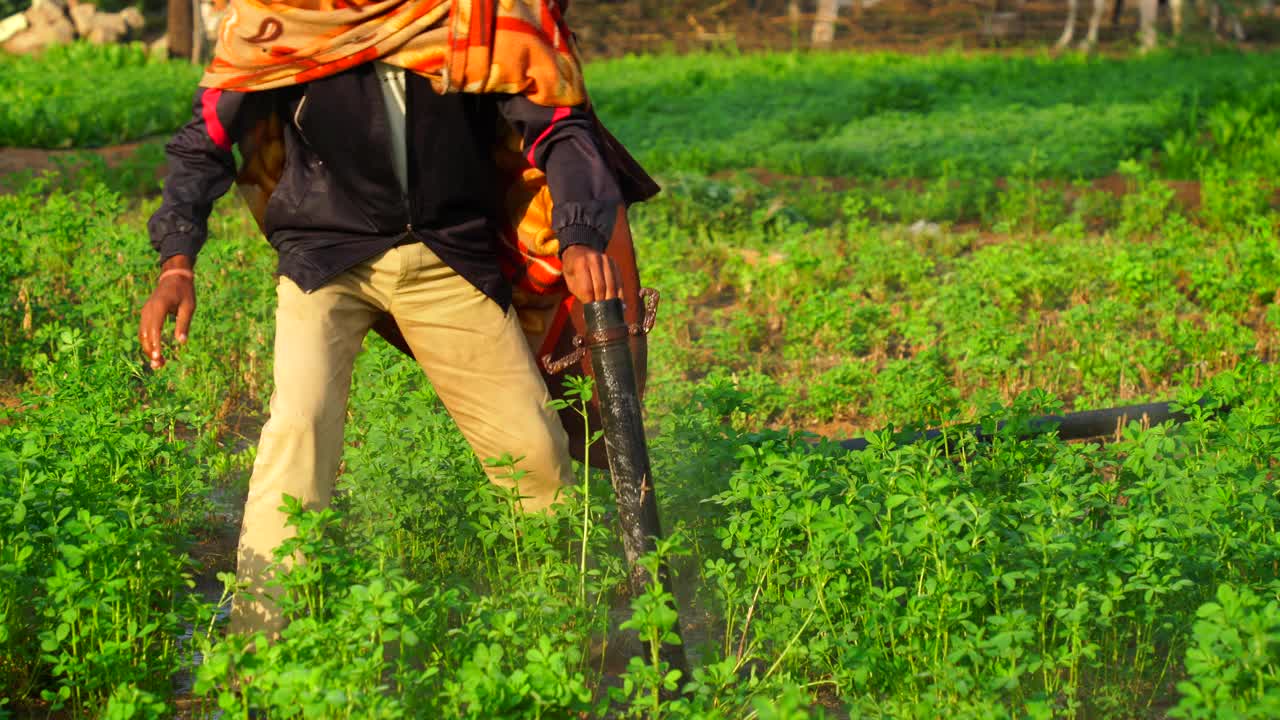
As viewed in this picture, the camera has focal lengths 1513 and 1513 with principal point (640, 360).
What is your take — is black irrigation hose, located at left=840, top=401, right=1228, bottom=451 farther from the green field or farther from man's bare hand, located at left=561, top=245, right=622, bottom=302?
man's bare hand, located at left=561, top=245, right=622, bottom=302

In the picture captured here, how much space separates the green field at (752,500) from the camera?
3.13 metres

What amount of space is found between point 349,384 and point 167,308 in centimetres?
48

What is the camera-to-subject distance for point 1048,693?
11.1 feet

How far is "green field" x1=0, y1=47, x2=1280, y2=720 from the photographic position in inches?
123

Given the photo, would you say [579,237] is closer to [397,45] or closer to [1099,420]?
[397,45]

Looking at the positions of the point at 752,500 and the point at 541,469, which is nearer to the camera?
the point at 752,500

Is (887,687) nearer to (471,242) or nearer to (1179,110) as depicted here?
(471,242)

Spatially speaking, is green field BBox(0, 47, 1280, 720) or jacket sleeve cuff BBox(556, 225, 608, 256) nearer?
green field BBox(0, 47, 1280, 720)

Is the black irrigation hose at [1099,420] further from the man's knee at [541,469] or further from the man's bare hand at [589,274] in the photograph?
the man's bare hand at [589,274]

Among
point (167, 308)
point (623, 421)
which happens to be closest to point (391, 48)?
point (167, 308)

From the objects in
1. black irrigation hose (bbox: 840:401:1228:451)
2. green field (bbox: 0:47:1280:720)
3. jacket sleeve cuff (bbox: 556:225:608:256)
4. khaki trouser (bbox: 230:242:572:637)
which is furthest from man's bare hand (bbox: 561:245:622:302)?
black irrigation hose (bbox: 840:401:1228:451)

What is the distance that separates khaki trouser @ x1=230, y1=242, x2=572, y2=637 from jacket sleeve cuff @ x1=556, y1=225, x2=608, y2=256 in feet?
1.26

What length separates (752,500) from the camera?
3.63 metres

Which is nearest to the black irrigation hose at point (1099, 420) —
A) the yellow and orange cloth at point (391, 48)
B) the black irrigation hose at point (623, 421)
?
the black irrigation hose at point (623, 421)
